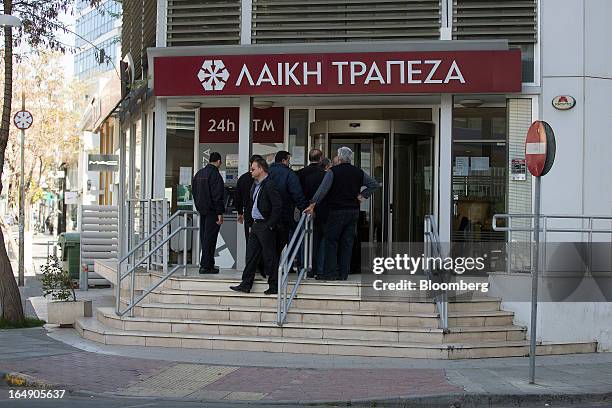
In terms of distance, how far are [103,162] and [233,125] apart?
8.31 metres

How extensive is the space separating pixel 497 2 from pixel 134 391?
8.10 meters

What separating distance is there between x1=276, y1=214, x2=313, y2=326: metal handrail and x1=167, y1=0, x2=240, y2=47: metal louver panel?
Answer: 3.33m

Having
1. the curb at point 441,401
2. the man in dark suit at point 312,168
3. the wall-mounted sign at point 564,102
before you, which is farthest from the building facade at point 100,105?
the curb at point 441,401

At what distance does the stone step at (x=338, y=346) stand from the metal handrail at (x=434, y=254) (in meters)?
0.41

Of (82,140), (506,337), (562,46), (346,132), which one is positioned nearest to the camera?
(506,337)

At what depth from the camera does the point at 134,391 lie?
31.3 feet

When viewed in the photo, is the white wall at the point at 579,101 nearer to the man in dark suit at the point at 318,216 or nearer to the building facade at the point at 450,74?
the building facade at the point at 450,74

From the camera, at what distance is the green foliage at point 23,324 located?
48.0ft

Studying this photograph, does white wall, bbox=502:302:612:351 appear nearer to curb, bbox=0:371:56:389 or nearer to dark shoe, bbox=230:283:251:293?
dark shoe, bbox=230:283:251:293

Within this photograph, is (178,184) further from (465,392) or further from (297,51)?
(465,392)

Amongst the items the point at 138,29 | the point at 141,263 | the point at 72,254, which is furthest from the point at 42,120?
the point at 141,263

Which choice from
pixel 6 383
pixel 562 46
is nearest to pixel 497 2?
pixel 562 46

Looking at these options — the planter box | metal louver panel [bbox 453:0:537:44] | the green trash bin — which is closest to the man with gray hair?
metal louver panel [bbox 453:0:537:44]

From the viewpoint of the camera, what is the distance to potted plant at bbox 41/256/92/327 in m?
14.5
